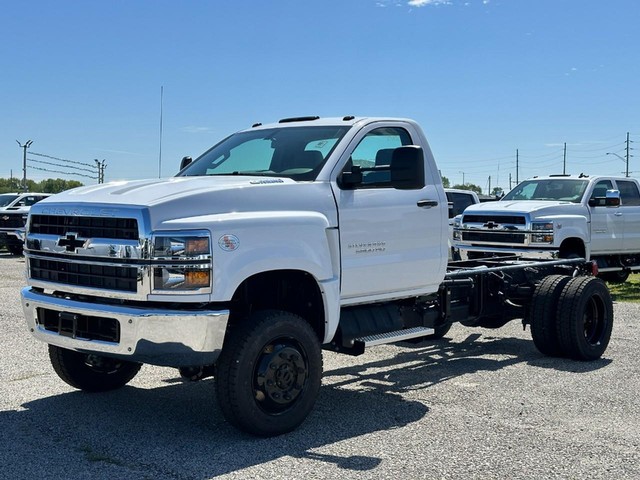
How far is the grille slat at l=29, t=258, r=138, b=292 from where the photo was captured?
513 centimetres

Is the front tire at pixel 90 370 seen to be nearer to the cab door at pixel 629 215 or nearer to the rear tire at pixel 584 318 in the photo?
the rear tire at pixel 584 318

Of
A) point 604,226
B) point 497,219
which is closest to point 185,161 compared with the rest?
point 497,219

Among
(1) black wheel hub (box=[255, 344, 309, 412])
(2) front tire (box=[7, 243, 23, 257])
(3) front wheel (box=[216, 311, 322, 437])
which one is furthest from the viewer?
(2) front tire (box=[7, 243, 23, 257])

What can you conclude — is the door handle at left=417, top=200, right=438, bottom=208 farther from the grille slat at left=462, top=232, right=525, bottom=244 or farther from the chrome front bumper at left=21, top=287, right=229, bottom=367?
the grille slat at left=462, top=232, right=525, bottom=244

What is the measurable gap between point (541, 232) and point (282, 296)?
8382 millimetres

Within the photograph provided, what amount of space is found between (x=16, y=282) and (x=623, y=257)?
11.7m

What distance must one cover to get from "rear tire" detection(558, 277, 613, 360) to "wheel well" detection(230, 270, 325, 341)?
10.6ft

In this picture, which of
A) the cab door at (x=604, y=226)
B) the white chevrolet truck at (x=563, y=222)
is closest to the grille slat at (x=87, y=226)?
the white chevrolet truck at (x=563, y=222)

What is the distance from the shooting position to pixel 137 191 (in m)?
5.51

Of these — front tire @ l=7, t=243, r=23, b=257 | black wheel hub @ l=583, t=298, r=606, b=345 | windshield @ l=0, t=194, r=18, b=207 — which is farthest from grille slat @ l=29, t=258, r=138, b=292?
windshield @ l=0, t=194, r=18, b=207

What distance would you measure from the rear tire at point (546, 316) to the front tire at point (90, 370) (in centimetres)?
401

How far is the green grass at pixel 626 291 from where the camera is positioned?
46.7ft

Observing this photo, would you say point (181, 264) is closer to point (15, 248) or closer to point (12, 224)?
point (12, 224)

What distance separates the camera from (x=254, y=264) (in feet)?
17.3
